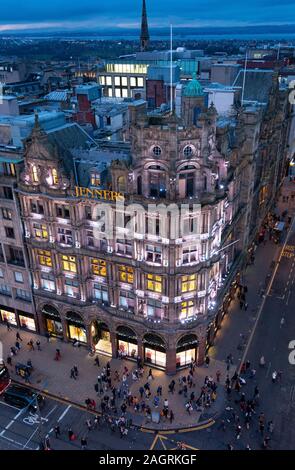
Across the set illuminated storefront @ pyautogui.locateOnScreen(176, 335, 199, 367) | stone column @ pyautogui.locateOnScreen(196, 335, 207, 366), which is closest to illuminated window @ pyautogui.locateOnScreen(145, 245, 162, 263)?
illuminated storefront @ pyautogui.locateOnScreen(176, 335, 199, 367)

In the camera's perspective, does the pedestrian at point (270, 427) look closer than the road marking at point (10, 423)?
Yes

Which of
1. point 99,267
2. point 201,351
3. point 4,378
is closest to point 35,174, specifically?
point 99,267

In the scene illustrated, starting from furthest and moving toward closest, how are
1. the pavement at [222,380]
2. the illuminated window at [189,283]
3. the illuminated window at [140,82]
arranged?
the illuminated window at [140,82] → the illuminated window at [189,283] → the pavement at [222,380]

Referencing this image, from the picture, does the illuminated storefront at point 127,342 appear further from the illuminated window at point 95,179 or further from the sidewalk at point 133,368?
the illuminated window at point 95,179

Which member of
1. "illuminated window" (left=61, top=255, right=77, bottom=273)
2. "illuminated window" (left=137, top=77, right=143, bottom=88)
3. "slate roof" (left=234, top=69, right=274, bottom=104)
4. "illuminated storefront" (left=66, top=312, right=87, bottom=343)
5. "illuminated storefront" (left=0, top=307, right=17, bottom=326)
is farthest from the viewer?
"illuminated window" (left=137, top=77, right=143, bottom=88)

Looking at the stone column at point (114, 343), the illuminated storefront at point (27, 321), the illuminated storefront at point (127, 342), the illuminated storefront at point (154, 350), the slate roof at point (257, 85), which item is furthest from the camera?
the slate roof at point (257, 85)

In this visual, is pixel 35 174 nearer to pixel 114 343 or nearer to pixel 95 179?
pixel 95 179

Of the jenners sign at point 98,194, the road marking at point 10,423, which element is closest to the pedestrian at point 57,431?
the road marking at point 10,423

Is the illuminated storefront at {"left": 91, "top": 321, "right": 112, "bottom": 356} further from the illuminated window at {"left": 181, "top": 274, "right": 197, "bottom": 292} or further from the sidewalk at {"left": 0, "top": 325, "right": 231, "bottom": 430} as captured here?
the illuminated window at {"left": 181, "top": 274, "right": 197, "bottom": 292}
